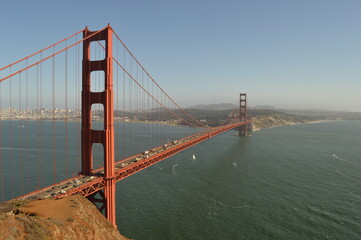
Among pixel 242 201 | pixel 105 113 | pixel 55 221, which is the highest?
pixel 105 113

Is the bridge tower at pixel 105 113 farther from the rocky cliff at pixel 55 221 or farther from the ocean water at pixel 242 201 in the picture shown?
the ocean water at pixel 242 201

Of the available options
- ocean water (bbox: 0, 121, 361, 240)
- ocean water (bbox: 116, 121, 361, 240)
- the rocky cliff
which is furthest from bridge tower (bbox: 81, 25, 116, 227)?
ocean water (bbox: 0, 121, 361, 240)

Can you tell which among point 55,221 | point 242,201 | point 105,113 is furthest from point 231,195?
point 55,221

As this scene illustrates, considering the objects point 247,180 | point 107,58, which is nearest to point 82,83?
point 107,58

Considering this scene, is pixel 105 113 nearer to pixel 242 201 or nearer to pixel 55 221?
pixel 55 221

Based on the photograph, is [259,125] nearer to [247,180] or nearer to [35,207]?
[247,180]

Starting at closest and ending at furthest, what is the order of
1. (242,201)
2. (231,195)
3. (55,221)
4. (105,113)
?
(55,221), (105,113), (242,201), (231,195)
